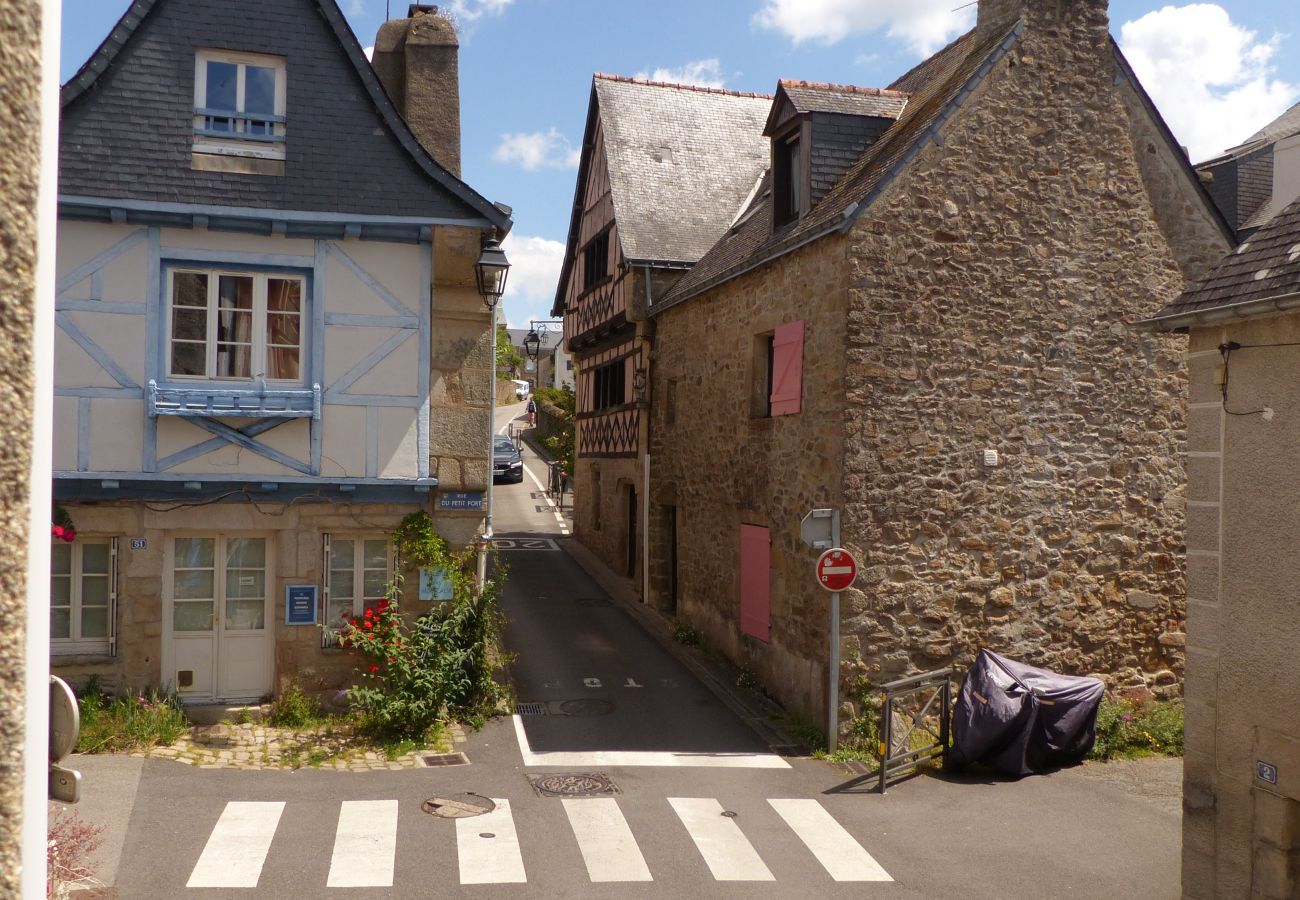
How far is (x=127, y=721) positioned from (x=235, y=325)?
3.82m

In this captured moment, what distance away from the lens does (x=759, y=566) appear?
1274cm

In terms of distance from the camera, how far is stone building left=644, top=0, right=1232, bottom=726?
10.6m

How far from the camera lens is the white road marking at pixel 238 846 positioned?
6895mm

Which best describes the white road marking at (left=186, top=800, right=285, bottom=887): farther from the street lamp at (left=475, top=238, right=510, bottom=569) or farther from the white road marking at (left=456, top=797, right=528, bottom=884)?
the street lamp at (left=475, top=238, right=510, bottom=569)

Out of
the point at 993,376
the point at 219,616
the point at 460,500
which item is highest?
the point at 993,376

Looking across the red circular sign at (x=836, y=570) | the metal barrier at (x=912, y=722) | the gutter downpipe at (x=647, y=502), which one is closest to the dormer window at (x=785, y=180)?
the gutter downpipe at (x=647, y=502)

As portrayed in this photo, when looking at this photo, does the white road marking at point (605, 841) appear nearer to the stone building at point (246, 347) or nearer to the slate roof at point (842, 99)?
the stone building at point (246, 347)

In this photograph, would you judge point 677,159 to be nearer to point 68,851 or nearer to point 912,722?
point 912,722

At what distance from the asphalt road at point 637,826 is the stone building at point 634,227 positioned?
7389mm

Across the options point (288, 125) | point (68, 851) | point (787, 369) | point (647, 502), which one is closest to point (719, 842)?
point (68, 851)

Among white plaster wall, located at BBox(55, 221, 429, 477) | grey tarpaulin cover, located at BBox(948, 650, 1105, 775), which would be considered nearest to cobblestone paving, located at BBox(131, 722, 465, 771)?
white plaster wall, located at BBox(55, 221, 429, 477)

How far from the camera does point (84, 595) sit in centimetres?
1001

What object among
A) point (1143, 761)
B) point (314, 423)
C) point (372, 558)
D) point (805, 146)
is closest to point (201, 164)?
point (314, 423)

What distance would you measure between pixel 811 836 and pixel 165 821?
496cm
